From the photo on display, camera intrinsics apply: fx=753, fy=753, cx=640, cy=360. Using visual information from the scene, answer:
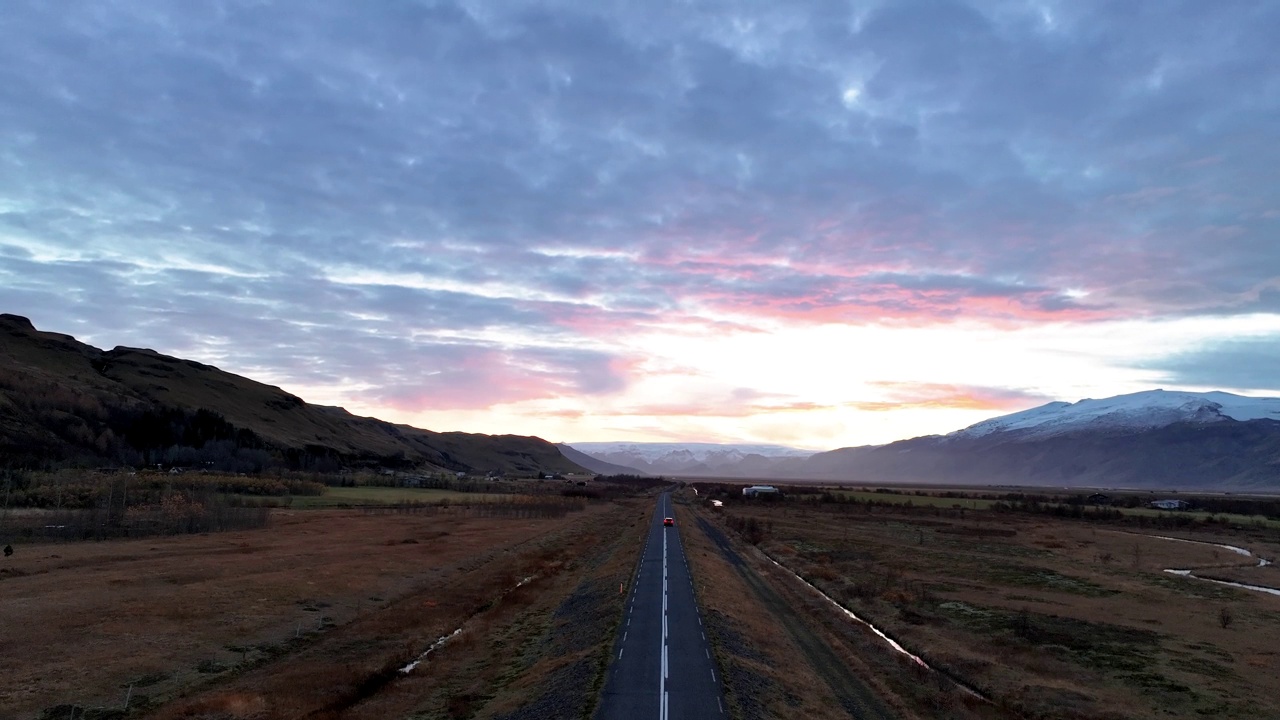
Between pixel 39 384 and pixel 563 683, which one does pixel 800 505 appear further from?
pixel 39 384

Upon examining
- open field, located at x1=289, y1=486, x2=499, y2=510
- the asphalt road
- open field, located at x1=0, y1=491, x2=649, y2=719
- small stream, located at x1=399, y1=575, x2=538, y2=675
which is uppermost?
open field, located at x1=289, y1=486, x2=499, y2=510

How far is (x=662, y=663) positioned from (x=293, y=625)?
2413cm

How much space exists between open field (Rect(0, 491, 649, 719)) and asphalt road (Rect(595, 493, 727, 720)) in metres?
1.24

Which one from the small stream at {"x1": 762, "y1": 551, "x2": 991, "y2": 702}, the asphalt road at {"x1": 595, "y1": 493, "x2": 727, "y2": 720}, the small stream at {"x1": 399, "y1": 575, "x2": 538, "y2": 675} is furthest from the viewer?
the small stream at {"x1": 399, "y1": 575, "x2": 538, "y2": 675}

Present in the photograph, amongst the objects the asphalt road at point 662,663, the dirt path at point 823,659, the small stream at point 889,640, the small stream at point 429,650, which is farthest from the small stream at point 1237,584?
the small stream at point 429,650

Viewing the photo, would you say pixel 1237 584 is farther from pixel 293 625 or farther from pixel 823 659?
pixel 293 625

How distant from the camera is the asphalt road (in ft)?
85.4

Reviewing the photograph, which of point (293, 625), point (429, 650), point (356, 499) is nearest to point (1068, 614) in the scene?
point (429, 650)

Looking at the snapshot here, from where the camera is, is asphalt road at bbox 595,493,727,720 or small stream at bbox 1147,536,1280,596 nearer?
asphalt road at bbox 595,493,727,720

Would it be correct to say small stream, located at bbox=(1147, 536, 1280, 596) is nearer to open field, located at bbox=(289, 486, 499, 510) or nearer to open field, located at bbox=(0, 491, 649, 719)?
open field, located at bbox=(0, 491, 649, 719)

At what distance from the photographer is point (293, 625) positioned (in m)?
43.7

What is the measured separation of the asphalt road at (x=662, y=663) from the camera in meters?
26.0

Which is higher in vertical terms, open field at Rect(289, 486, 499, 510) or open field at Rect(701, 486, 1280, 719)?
open field at Rect(289, 486, 499, 510)

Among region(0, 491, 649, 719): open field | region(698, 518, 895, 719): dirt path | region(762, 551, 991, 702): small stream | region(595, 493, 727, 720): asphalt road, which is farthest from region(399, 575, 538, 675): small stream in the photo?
region(762, 551, 991, 702): small stream
